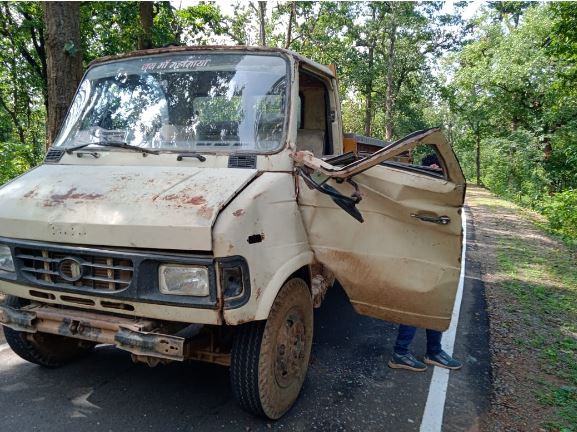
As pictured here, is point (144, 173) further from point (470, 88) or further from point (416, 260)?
point (470, 88)

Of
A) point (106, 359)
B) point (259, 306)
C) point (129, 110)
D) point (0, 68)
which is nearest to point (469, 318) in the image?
point (259, 306)

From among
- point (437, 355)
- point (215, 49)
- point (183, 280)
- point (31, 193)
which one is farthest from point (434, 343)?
point (31, 193)

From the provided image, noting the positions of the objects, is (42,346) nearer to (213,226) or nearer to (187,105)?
(213,226)

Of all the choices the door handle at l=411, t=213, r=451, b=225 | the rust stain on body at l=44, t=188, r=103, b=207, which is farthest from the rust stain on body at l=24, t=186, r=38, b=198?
the door handle at l=411, t=213, r=451, b=225

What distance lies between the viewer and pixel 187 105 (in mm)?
3568

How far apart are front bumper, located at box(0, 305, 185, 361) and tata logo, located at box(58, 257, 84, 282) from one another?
255mm

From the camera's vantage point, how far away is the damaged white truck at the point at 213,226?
2539mm

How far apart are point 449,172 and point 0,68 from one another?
16582 millimetres

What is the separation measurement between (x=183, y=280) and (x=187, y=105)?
5.45 ft

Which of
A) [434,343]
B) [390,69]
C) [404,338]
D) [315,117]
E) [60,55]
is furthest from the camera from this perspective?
[390,69]

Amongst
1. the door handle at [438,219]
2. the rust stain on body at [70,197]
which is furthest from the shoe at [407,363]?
the rust stain on body at [70,197]

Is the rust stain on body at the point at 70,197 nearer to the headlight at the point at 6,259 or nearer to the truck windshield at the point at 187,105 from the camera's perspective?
Result: the headlight at the point at 6,259

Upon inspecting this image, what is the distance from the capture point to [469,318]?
17.9 feet

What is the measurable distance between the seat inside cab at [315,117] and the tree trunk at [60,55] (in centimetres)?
351
